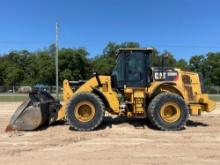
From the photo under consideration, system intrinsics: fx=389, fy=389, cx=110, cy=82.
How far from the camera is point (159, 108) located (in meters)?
12.2

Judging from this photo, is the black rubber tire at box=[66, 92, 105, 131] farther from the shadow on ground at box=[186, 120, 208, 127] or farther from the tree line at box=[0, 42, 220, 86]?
the tree line at box=[0, 42, 220, 86]

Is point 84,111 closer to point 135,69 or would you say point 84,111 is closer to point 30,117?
point 30,117

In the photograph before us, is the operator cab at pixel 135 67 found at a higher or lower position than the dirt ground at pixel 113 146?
higher

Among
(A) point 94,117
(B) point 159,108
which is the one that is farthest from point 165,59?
(A) point 94,117

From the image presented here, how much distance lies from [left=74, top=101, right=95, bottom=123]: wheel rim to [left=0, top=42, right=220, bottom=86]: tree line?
50.7 meters

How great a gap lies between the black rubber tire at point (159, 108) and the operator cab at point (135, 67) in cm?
74

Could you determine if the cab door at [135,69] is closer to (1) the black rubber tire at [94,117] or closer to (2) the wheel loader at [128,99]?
(2) the wheel loader at [128,99]

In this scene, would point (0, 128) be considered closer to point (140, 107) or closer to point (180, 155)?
point (140, 107)

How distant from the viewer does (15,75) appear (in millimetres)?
77812

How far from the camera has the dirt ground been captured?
26.1 feet

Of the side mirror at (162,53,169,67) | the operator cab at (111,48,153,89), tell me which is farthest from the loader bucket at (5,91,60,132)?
the side mirror at (162,53,169,67)

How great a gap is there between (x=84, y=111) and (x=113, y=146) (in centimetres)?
300

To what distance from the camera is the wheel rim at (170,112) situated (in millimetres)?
12281

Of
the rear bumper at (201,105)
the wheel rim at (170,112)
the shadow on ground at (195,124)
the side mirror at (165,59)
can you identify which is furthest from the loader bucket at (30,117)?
the shadow on ground at (195,124)
